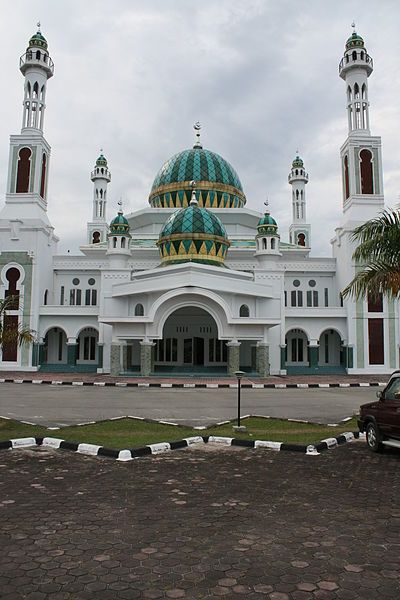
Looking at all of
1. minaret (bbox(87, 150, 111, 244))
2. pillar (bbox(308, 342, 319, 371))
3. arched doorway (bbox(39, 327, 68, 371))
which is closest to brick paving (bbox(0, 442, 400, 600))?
pillar (bbox(308, 342, 319, 371))

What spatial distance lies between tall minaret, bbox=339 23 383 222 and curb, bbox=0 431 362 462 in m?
24.7

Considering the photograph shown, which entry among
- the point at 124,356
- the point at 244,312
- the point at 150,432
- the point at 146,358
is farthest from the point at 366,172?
the point at 150,432

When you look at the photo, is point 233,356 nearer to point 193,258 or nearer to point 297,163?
point 193,258

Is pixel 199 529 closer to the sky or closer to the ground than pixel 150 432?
closer to the ground

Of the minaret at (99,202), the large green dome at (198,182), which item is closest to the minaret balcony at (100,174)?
the minaret at (99,202)

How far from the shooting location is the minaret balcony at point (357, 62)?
32562mm

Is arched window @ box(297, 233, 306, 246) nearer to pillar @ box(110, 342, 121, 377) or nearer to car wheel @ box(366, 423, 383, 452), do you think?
pillar @ box(110, 342, 121, 377)

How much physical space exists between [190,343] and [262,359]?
5.60 meters

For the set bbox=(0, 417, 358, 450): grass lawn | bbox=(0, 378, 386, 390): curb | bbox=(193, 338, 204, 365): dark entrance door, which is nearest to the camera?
bbox=(0, 417, 358, 450): grass lawn

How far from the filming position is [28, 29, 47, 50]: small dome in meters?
32.9

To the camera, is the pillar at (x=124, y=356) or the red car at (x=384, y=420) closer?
the red car at (x=384, y=420)

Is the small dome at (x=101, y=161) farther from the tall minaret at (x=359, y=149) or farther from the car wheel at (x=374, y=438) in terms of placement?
the car wheel at (x=374, y=438)

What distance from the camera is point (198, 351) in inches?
1192

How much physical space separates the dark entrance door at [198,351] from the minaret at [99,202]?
777 inches
